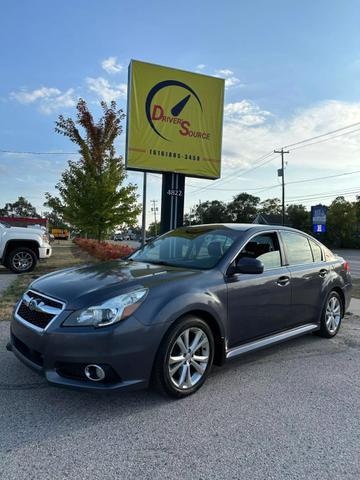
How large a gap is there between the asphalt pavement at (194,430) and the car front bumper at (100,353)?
0.31 meters

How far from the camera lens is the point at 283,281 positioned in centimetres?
441

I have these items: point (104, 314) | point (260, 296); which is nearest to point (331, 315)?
point (260, 296)

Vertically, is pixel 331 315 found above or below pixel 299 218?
below

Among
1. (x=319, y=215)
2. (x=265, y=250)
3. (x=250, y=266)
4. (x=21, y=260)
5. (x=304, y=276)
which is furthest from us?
(x=319, y=215)

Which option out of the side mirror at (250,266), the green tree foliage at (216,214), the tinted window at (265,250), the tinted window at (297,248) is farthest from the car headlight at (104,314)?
the green tree foliage at (216,214)

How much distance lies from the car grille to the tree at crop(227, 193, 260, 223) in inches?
3841

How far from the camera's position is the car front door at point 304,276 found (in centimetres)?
464

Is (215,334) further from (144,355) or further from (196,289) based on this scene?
(144,355)

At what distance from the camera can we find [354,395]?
360 centimetres

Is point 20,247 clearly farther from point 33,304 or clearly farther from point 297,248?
point 297,248

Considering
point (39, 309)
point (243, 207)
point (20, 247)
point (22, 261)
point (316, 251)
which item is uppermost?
point (243, 207)

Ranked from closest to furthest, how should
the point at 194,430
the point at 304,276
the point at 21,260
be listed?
the point at 194,430, the point at 304,276, the point at 21,260

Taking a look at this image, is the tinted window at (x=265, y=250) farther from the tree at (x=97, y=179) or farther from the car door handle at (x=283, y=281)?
the tree at (x=97, y=179)

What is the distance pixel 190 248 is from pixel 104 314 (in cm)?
167
